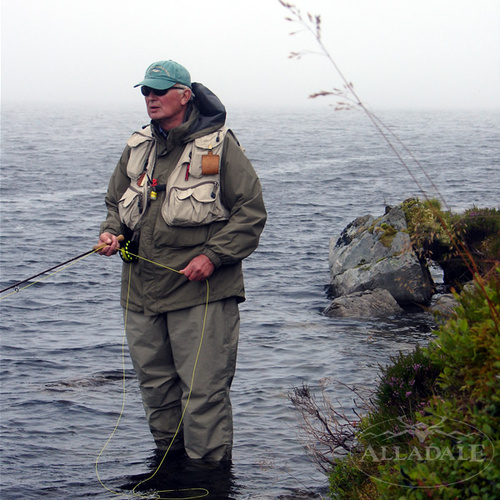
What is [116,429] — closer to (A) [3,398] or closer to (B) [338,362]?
(A) [3,398]

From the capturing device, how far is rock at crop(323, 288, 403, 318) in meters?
10.1

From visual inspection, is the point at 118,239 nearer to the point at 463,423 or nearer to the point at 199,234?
the point at 199,234

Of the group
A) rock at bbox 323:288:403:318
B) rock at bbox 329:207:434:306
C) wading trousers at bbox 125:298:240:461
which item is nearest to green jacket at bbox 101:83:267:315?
wading trousers at bbox 125:298:240:461

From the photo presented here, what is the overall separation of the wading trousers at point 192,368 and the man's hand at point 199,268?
252 millimetres

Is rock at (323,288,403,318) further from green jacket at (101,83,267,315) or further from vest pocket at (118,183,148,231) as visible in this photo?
vest pocket at (118,183,148,231)

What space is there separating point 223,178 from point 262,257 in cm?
1029

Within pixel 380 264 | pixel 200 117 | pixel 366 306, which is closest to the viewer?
pixel 200 117

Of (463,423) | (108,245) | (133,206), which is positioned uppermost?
(133,206)

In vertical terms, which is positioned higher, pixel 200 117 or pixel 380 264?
pixel 200 117

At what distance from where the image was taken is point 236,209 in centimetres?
449

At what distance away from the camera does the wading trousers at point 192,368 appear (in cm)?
458

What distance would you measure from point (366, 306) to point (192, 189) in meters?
6.17

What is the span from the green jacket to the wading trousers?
113 mm

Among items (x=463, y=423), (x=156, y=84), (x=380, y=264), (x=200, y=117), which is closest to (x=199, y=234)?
(x=200, y=117)
